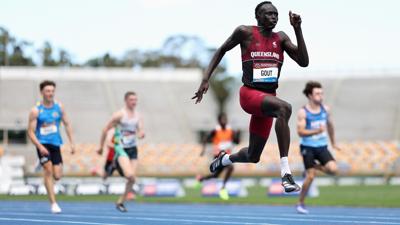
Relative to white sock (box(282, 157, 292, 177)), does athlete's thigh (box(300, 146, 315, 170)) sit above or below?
below

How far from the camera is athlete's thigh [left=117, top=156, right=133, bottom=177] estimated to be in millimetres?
15367

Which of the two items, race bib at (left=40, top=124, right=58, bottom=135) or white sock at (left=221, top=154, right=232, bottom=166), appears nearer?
white sock at (left=221, top=154, right=232, bottom=166)

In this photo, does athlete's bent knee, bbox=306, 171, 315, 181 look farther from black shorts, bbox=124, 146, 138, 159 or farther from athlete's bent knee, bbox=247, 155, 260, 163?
athlete's bent knee, bbox=247, 155, 260, 163

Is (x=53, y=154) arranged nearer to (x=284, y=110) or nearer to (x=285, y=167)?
(x=285, y=167)

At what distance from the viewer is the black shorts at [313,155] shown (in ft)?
50.2

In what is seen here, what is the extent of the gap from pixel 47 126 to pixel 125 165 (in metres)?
1.74

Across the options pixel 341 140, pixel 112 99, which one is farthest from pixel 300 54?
pixel 112 99

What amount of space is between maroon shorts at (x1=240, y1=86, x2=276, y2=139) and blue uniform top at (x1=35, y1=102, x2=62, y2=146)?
17.5 ft

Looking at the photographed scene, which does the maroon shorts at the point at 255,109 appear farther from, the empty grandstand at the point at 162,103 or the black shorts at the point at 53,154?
the empty grandstand at the point at 162,103

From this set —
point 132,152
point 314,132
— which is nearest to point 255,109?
point 314,132

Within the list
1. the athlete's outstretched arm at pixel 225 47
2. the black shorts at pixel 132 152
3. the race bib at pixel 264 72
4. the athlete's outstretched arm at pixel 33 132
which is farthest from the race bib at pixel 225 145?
the race bib at pixel 264 72

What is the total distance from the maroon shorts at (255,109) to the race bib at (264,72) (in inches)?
6.0

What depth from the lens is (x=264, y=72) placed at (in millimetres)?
9750

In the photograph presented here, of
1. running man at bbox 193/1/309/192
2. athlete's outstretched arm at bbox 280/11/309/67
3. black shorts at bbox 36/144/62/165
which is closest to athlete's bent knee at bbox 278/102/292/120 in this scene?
running man at bbox 193/1/309/192
